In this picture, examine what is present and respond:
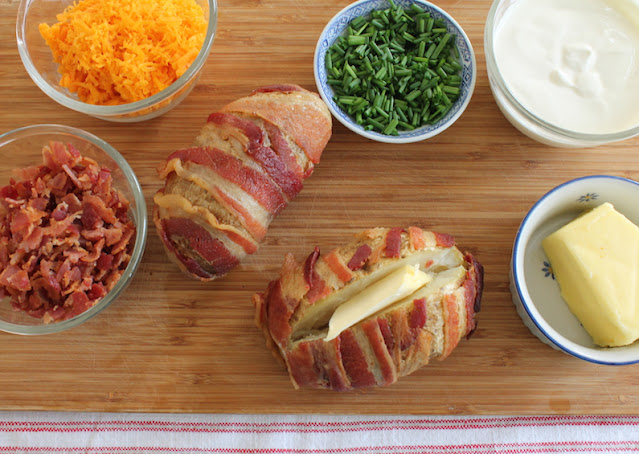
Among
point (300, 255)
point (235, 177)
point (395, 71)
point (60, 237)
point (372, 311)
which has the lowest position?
→ point (300, 255)

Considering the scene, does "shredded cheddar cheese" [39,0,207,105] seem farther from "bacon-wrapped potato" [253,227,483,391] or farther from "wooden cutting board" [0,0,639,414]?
"bacon-wrapped potato" [253,227,483,391]

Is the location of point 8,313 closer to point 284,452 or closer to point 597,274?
point 284,452

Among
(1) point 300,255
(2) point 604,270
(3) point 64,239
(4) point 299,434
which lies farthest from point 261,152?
(2) point 604,270

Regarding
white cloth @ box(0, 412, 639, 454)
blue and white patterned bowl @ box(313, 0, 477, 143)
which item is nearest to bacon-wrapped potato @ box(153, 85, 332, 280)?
blue and white patterned bowl @ box(313, 0, 477, 143)

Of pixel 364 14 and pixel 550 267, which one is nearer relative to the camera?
pixel 550 267

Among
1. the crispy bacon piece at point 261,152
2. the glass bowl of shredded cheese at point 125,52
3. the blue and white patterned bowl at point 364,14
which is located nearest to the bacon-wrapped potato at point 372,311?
the crispy bacon piece at point 261,152

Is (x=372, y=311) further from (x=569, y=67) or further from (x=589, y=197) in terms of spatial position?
(x=569, y=67)

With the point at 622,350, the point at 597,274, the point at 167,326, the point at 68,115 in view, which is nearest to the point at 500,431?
the point at 622,350

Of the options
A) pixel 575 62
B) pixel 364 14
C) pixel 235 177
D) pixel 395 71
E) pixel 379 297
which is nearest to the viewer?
pixel 379 297
